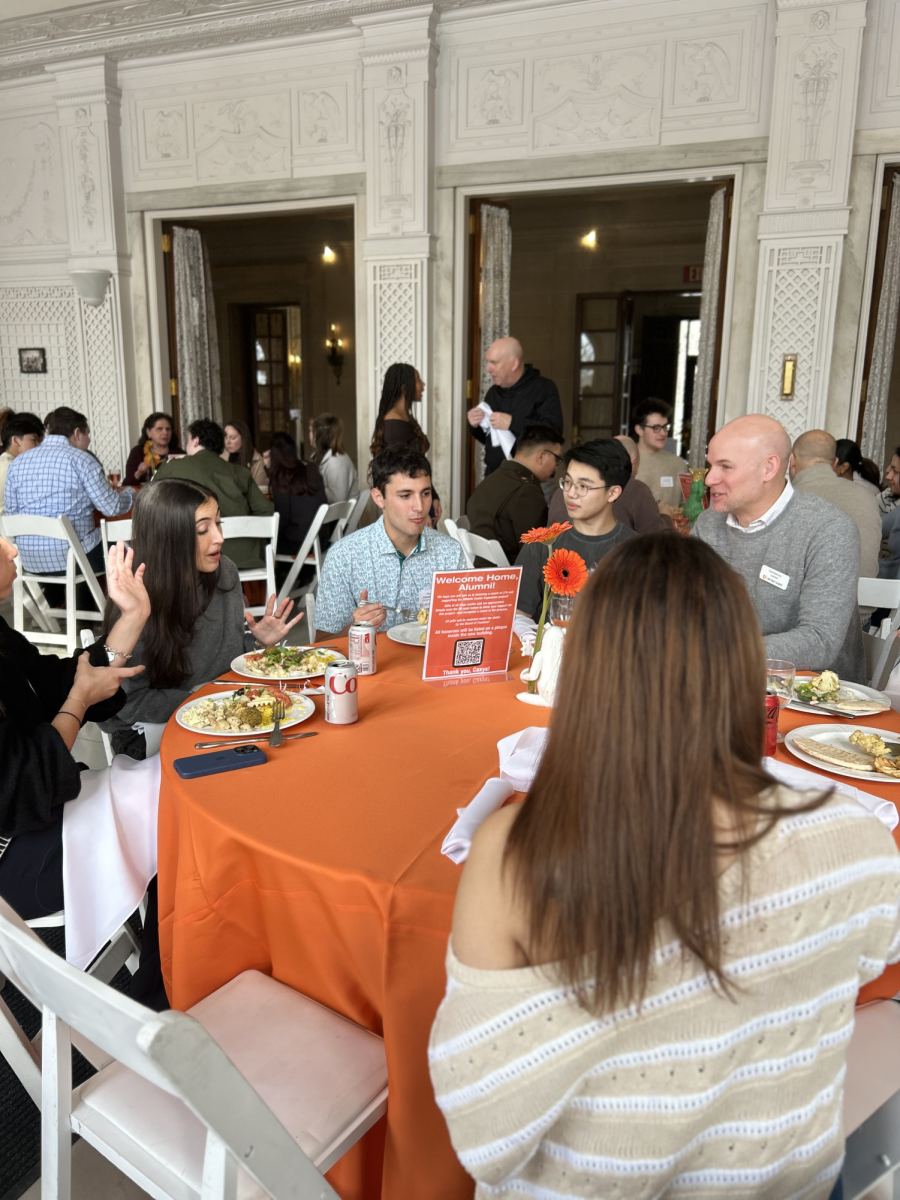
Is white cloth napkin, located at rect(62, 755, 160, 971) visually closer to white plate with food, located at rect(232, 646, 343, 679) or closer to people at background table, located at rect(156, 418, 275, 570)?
white plate with food, located at rect(232, 646, 343, 679)

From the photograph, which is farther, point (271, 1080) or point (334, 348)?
point (334, 348)

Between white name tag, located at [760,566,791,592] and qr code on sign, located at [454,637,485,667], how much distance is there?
0.94 m

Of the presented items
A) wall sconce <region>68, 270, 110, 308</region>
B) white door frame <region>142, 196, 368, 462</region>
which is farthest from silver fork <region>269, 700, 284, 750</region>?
wall sconce <region>68, 270, 110, 308</region>

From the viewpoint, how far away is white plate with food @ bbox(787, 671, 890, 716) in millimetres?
1879

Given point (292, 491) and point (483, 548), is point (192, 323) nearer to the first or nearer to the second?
point (292, 491)

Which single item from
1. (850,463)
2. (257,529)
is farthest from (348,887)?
(850,463)

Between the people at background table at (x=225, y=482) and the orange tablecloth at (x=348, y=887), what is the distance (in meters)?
3.09

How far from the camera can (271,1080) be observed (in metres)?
1.24

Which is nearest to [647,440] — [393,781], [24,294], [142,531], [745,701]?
[142,531]

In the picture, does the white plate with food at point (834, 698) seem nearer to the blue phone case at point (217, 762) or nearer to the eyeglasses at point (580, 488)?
the eyeglasses at point (580, 488)

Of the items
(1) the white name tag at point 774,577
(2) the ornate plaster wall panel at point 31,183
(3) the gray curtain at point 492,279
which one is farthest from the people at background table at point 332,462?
(1) the white name tag at point 774,577

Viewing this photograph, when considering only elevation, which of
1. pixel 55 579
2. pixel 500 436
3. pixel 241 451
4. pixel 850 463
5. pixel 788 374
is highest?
pixel 788 374

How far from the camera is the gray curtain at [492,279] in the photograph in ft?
21.0

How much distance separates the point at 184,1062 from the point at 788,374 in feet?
18.2
